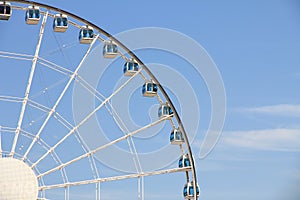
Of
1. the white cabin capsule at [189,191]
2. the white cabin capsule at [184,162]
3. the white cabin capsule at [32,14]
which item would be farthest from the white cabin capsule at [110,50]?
the white cabin capsule at [189,191]

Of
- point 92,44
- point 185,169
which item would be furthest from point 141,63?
point 185,169

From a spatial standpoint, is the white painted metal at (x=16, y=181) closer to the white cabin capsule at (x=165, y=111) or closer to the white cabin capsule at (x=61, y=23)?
the white cabin capsule at (x=61, y=23)

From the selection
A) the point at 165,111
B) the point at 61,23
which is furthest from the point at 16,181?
the point at 165,111

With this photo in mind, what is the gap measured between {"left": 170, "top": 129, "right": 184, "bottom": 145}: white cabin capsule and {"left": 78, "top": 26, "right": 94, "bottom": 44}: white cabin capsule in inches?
169

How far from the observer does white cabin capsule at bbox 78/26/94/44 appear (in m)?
33.2

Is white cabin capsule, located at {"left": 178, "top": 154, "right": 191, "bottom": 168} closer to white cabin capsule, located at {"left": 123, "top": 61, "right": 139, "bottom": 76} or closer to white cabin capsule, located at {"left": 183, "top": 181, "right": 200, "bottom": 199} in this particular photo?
white cabin capsule, located at {"left": 183, "top": 181, "right": 200, "bottom": 199}

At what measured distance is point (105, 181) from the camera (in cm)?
3353

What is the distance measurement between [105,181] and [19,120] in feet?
11.7

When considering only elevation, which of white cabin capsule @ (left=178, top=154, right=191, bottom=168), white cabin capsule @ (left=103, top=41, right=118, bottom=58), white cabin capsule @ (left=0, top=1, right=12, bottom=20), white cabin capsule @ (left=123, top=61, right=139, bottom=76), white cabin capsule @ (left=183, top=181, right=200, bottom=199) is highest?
white cabin capsule @ (left=0, top=1, right=12, bottom=20)

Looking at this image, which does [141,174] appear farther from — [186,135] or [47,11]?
[47,11]

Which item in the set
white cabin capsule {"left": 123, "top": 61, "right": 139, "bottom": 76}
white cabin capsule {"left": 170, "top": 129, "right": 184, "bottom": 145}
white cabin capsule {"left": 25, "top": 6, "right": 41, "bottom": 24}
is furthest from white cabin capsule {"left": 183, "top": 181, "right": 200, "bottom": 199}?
white cabin capsule {"left": 25, "top": 6, "right": 41, "bottom": 24}

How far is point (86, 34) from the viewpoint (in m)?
33.3

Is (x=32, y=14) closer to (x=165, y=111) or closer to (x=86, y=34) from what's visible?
(x=86, y=34)

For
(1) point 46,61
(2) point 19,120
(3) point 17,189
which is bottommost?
(3) point 17,189
